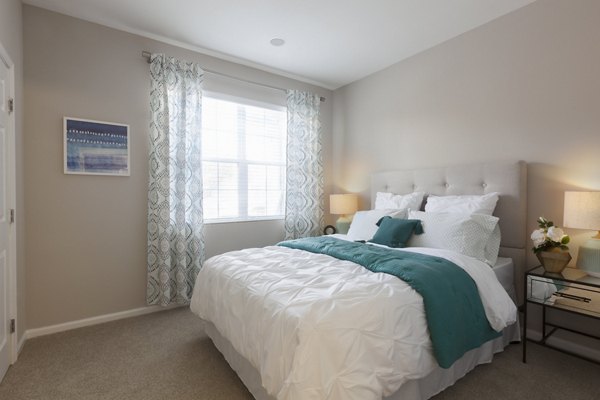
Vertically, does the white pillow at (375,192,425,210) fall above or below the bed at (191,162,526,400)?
above

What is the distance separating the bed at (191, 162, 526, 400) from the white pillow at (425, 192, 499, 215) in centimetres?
18

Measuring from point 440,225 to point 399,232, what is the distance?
33 cm

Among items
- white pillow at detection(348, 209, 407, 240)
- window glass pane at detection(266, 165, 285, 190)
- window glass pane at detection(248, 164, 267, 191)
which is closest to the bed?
white pillow at detection(348, 209, 407, 240)

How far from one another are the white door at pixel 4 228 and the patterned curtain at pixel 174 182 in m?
1.06

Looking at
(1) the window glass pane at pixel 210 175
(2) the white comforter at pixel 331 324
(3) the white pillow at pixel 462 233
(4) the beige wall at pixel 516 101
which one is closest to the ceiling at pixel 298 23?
(4) the beige wall at pixel 516 101

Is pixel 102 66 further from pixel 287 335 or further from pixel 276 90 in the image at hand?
pixel 287 335

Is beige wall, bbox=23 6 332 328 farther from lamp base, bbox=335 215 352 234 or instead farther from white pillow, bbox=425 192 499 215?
white pillow, bbox=425 192 499 215

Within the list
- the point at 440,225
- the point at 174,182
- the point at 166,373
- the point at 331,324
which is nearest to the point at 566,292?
the point at 440,225

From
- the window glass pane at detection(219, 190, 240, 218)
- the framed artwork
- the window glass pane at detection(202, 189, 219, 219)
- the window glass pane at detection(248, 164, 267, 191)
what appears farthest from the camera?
the window glass pane at detection(248, 164, 267, 191)

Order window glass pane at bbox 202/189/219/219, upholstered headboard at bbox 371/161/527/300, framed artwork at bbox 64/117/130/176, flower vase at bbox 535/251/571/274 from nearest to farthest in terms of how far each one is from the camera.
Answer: flower vase at bbox 535/251/571/274
upholstered headboard at bbox 371/161/527/300
framed artwork at bbox 64/117/130/176
window glass pane at bbox 202/189/219/219

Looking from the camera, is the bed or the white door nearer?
the bed

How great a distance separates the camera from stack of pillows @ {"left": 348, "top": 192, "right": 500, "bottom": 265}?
233 cm

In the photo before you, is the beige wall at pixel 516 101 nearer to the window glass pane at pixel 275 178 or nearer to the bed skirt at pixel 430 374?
the bed skirt at pixel 430 374

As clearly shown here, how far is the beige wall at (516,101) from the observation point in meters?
2.25
